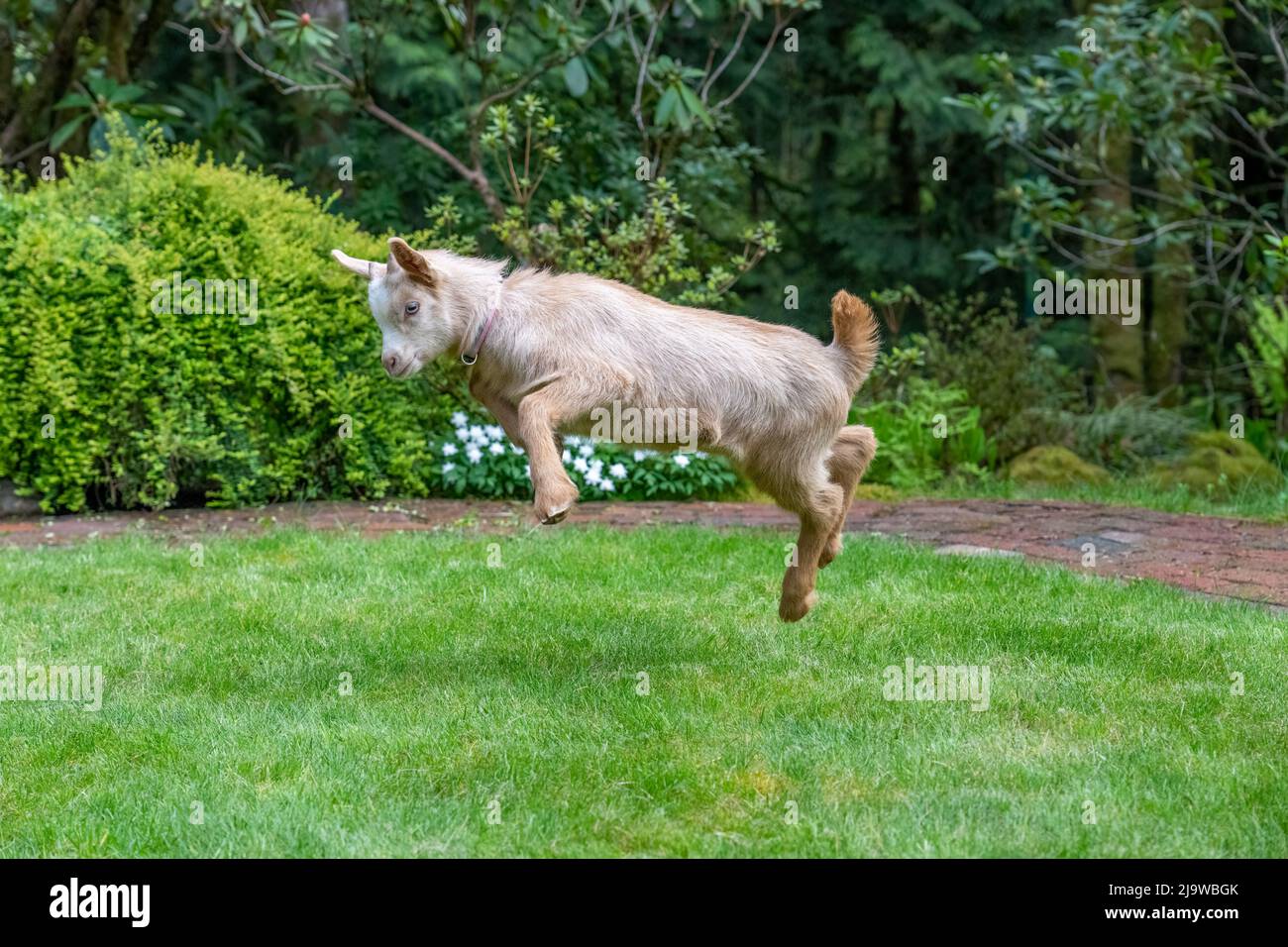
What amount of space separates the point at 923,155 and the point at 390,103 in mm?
6616

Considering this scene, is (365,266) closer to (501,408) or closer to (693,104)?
(501,408)

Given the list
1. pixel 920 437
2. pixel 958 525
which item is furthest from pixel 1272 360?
pixel 958 525

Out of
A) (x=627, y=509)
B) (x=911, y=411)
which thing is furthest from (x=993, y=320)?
(x=627, y=509)

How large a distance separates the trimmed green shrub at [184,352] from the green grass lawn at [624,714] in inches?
71.4

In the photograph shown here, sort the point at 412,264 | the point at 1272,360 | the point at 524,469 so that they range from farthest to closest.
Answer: the point at 1272,360, the point at 524,469, the point at 412,264

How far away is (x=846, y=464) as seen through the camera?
549 centimetres

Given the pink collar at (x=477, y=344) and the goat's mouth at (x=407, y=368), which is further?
the pink collar at (x=477, y=344)

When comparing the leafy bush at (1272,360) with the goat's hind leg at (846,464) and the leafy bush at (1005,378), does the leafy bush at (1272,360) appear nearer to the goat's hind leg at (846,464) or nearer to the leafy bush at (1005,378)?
the leafy bush at (1005,378)

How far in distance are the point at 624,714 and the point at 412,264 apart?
1748mm

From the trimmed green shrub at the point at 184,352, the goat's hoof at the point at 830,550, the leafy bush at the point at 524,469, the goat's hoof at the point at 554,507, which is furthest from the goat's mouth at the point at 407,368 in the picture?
the leafy bush at the point at 524,469

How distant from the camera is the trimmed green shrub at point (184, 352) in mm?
8680

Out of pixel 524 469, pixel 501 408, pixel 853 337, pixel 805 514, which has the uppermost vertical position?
pixel 853 337

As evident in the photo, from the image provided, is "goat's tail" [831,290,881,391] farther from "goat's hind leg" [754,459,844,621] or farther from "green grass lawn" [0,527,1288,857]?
"green grass lawn" [0,527,1288,857]

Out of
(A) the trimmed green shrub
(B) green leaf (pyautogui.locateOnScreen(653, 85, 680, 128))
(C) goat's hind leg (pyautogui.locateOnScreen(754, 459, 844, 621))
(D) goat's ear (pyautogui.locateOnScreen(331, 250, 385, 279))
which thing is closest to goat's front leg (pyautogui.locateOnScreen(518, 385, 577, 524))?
(D) goat's ear (pyautogui.locateOnScreen(331, 250, 385, 279))
